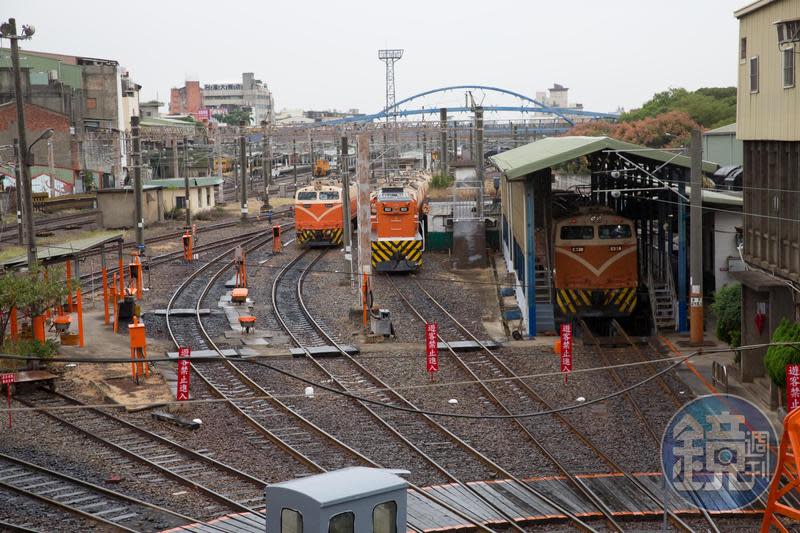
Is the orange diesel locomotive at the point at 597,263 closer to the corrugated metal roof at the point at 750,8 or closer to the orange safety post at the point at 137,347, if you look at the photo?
the corrugated metal roof at the point at 750,8

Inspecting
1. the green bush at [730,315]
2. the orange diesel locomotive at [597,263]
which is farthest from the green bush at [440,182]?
the green bush at [730,315]

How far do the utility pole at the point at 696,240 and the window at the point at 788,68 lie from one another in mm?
3443

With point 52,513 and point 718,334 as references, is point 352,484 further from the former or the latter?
point 718,334

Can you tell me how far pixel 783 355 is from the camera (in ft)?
47.0

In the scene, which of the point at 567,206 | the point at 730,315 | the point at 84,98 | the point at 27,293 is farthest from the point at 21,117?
the point at 84,98

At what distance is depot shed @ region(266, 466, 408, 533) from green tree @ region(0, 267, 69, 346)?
1086 cm

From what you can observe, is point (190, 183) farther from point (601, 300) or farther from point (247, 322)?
point (601, 300)

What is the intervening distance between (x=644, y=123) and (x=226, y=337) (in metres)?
36.8

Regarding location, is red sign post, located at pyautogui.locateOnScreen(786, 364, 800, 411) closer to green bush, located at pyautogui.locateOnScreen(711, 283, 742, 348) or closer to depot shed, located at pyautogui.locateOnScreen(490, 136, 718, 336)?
green bush, located at pyautogui.locateOnScreen(711, 283, 742, 348)

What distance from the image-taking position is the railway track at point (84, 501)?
11.1 metres

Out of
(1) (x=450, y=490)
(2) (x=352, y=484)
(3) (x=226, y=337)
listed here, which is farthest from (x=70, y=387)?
(2) (x=352, y=484)

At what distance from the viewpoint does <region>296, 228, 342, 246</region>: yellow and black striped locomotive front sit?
35875 millimetres

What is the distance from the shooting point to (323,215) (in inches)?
1407

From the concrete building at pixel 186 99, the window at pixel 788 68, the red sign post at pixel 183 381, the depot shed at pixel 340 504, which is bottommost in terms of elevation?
the red sign post at pixel 183 381
